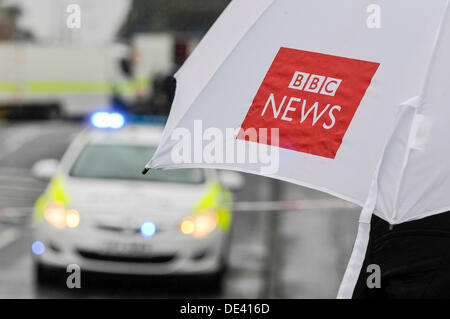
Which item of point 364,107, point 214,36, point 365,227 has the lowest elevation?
point 365,227

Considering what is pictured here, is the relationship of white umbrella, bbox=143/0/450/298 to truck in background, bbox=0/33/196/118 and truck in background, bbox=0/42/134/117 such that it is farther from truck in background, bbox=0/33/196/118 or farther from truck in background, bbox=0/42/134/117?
truck in background, bbox=0/42/134/117

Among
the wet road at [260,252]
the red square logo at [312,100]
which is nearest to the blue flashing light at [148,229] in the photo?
the wet road at [260,252]

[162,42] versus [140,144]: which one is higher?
[162,42]

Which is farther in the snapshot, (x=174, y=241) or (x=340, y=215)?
(x=340, y=215)

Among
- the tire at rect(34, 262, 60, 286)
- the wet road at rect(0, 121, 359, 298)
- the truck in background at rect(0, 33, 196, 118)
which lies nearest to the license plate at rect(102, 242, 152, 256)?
the wet road at rect(0, 121, 359, 298)

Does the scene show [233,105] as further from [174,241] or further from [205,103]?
[174,241]

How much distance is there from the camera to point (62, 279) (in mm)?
8352

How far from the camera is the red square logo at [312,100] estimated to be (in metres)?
2.87

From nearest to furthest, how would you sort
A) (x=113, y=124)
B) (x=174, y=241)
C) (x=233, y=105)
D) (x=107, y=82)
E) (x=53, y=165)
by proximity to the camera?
(x=233, y=105), (x=113, y=124), (x=174, y=241), (x=53, y=165), (x=107, y=82)

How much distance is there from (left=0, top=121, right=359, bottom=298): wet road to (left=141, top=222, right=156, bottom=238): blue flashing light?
0.49m

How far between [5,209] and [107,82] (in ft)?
85.6

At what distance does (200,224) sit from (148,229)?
1.63 feet

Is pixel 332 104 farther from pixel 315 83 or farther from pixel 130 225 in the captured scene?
pixel 130 225

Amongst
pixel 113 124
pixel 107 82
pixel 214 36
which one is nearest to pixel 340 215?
pixel 113 124
